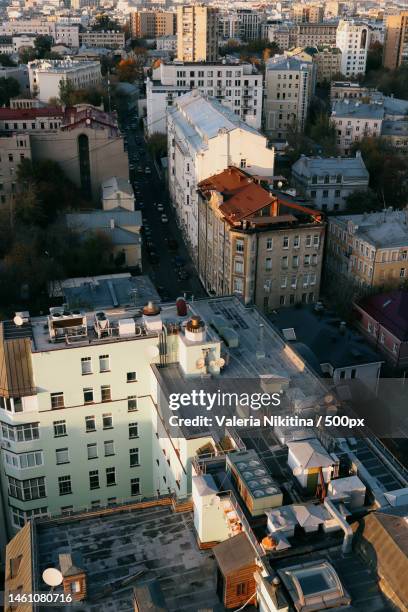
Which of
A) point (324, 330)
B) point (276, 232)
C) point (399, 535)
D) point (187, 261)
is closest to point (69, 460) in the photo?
point (399, 535)

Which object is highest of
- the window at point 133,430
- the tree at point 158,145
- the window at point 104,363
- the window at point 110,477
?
the window at point 104,363

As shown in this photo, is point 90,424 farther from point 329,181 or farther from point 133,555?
point 329,181

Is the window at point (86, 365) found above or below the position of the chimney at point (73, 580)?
above

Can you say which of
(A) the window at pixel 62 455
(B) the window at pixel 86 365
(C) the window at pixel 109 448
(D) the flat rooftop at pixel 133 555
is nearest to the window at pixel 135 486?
(C) the window at pixel 109 448

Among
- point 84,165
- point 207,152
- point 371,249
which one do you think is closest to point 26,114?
point 84,165

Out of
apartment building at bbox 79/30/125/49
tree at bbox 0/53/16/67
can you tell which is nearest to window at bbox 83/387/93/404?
tree at bbox 0/53/16/67

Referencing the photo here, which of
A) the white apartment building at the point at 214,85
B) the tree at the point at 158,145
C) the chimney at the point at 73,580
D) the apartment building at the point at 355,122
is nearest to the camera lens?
the chimney at the point at 73,580

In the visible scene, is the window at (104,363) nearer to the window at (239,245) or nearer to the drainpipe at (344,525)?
the drainpipe at (344,525)
